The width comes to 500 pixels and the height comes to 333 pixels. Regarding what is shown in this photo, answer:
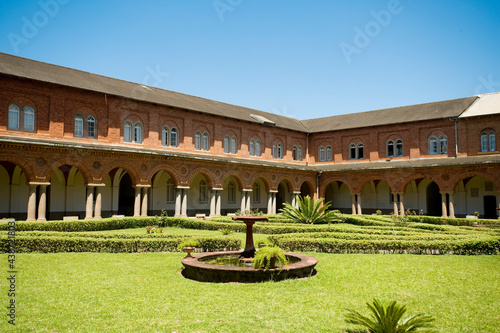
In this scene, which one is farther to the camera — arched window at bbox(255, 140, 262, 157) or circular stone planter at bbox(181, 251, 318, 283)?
arched window at bbox(255, 140, 262, 157)

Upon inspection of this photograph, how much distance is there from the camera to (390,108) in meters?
36.8

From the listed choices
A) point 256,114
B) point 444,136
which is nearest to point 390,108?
point 444,136

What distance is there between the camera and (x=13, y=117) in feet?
70.3

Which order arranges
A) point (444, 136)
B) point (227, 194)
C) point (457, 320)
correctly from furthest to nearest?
point (227, 194) → point (444, 136) → point (457, 320)

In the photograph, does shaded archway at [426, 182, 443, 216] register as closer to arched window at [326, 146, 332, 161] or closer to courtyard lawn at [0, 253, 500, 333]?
arched window at [326, 146, 332, 161]

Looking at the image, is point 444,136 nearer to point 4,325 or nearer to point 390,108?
point 390,108

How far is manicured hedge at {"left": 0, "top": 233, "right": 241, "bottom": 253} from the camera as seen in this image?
41.4 ft

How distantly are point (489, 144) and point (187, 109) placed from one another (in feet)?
69.6

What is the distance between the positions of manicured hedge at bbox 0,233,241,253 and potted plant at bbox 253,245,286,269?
434 centimetres

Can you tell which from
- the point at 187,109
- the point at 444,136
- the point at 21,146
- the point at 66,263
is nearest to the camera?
the point at 66,263

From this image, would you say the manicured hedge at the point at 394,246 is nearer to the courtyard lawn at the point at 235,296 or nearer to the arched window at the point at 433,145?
the courtyard lawn at the point at 235,296

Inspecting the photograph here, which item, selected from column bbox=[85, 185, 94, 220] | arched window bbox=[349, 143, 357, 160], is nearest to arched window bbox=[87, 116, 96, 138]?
column bbox=[85, 185, 94, 220]

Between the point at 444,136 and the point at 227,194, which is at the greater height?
the point at 444,136

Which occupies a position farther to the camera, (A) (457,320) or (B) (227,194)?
(B) (227,194)
